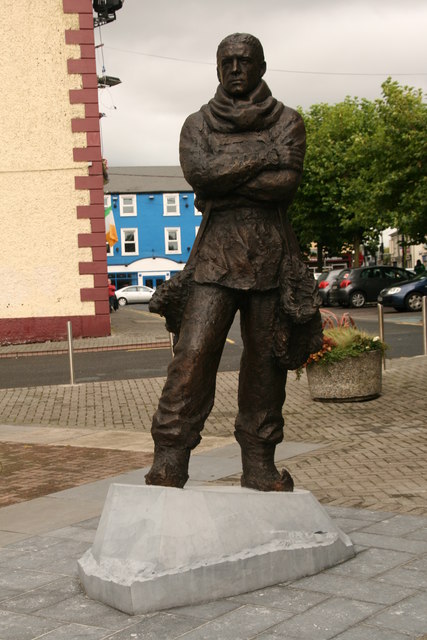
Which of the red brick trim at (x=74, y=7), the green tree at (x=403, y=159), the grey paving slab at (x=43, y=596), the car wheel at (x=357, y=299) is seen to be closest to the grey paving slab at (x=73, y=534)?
the grey paving slab at (x=43, y=596)

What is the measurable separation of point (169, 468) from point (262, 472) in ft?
2.22

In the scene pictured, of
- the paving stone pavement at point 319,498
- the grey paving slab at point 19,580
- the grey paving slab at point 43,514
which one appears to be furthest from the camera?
the grey paving slab at point 43,514

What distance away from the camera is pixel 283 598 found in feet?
14.2

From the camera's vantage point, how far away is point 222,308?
16.1 feet

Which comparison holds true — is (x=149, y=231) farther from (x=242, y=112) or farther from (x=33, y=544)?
(x=242, y=112)

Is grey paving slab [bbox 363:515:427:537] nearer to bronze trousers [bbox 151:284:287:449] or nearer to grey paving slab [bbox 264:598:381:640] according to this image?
bronze trousers [bbox 151:284:287:449]

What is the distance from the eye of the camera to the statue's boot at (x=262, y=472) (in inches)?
201

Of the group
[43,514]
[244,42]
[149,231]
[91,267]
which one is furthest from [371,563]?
[149,231]

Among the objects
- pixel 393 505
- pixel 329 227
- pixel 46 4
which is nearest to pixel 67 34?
pixel 46 4

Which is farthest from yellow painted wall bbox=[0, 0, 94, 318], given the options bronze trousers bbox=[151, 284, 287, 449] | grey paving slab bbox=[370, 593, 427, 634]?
grey paving slab bbox=[370, 593, 427, 634]

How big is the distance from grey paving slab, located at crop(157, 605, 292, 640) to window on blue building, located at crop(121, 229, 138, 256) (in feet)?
208

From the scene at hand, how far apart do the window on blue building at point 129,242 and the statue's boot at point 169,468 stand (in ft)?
205

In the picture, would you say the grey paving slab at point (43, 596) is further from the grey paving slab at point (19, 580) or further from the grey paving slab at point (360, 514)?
the grey paving slab at point (360, 514)

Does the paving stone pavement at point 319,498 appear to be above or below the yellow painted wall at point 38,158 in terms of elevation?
below
